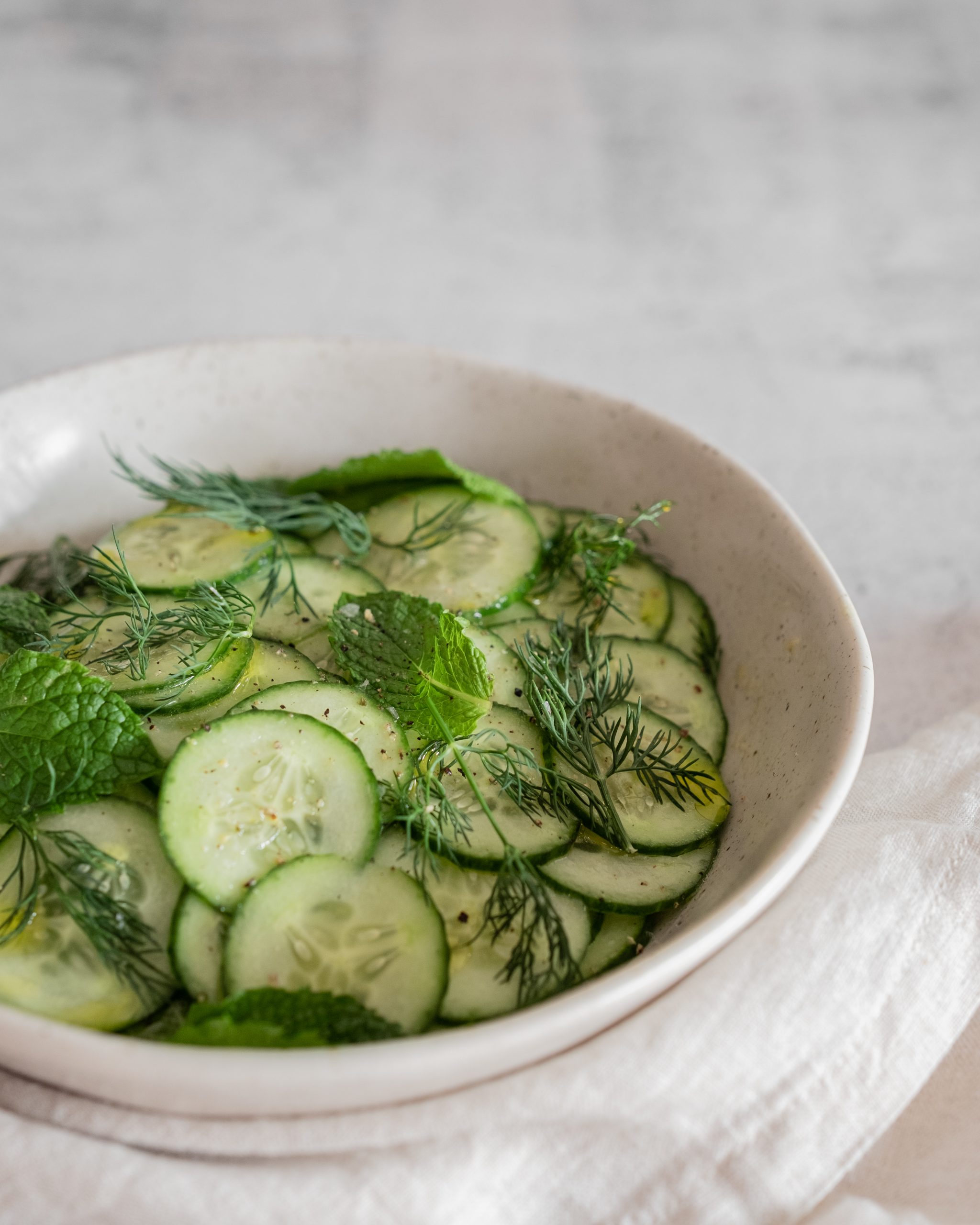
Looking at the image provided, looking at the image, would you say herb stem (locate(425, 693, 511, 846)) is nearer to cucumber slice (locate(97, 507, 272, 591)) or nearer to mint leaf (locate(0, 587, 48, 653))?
cucumber slice (locate(97, 507, 272, 591))

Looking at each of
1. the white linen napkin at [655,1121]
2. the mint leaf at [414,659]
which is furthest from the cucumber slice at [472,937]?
the mint leaf at [414,659]

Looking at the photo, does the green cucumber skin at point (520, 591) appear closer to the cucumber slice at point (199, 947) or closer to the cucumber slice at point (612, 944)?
the cucumber slice at point (612, 944)

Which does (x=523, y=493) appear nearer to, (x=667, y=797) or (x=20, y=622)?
(x=667, y=797)

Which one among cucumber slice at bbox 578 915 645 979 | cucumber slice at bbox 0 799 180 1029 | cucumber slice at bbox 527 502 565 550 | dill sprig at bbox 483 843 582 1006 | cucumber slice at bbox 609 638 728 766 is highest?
cucumber slice at bbox 527 502 565 550

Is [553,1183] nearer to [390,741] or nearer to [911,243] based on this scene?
[390,741]

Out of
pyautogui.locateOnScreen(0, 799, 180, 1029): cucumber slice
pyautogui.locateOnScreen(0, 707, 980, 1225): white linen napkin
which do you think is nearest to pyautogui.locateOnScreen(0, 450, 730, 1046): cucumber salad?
pyautogui.locateOnScreen(0, 799, 180, 1029): cucumber slice

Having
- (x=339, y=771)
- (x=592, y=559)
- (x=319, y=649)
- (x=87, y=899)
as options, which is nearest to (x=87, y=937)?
(x=87, y=899)

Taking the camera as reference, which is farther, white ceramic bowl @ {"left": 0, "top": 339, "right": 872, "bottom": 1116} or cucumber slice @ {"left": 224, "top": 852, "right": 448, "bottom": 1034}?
cucumber slice @ {"left": 224, "top": 852, "right": 448, "bottom": 1034}
